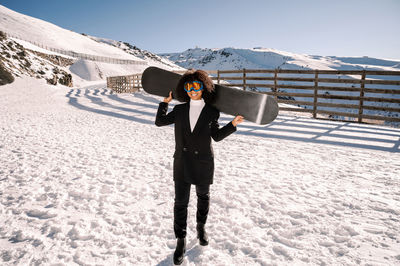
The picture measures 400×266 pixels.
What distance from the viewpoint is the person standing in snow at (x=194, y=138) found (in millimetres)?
1840

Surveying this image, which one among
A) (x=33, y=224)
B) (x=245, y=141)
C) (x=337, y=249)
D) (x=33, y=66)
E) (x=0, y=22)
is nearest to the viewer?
(x=337, y=249)

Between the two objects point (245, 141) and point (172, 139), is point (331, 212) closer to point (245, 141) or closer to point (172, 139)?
point (245, 141)

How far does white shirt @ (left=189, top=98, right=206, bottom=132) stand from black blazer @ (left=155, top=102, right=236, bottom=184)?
3cm

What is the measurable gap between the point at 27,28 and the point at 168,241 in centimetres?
7147

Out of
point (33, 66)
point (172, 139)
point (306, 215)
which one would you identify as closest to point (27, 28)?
point (33, 66)

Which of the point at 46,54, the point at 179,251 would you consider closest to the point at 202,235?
the point at 179,251

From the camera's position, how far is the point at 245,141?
5.15 m

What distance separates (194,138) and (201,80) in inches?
18.8

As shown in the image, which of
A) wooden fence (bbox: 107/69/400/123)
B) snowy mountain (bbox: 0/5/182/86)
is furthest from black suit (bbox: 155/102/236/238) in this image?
snowy mountain (bbox: 0/5/182/86)

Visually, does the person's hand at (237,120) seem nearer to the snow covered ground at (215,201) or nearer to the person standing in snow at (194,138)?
the person standing in snow at (194,138)

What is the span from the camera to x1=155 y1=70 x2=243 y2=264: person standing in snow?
6.04 ft

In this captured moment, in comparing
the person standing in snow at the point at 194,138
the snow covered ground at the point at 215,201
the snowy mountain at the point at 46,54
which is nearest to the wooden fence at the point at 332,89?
the snow covered ground at the point at 215,201

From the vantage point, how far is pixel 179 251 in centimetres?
182

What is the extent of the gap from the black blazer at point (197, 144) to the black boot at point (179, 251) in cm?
50
